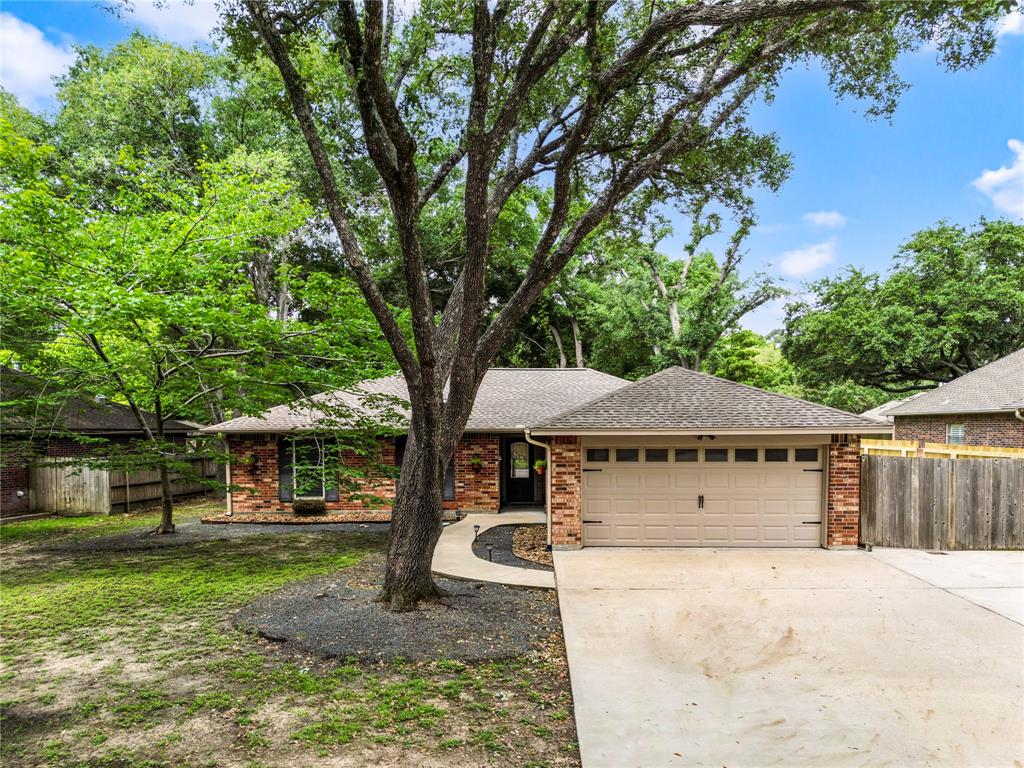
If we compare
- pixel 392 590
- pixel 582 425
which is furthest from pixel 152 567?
pixel 582 425

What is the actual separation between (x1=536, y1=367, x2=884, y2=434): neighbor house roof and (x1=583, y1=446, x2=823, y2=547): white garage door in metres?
0.64

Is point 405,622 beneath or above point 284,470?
beneath

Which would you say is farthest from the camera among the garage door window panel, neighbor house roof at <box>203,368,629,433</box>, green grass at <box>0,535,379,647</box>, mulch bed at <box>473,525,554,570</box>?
neighbor house roof at <box>203,368,629,433</box>

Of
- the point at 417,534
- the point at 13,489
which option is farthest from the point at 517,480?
the point at 13,489

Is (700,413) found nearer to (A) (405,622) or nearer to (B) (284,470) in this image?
(A) (405,622)

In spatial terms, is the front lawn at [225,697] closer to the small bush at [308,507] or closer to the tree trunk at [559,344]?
the small bush at [308,507]

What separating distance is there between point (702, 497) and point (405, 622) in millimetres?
5932

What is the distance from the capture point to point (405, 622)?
20.0ft

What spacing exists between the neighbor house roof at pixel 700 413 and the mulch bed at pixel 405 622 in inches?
129

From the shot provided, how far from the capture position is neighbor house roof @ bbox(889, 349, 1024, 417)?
14.5m

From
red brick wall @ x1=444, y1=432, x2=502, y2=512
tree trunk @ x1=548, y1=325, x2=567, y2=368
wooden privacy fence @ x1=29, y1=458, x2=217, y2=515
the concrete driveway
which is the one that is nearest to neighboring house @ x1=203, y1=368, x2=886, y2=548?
the concrete driveway

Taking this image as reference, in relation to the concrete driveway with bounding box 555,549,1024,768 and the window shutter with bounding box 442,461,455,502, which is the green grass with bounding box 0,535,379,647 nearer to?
the window shutter with bounding box 442,461,455,502

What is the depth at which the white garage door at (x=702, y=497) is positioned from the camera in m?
9.48

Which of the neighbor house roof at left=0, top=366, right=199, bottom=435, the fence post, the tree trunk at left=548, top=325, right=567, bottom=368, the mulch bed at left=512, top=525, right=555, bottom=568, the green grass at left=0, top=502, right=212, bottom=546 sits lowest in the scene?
the green grass at left=0, top=502, right=212, bottom=546
